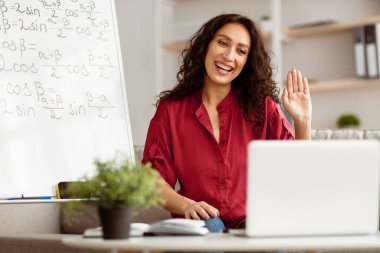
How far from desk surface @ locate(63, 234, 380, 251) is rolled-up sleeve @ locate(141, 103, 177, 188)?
30.8 inches

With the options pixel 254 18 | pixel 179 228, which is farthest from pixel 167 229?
pixel 254 18

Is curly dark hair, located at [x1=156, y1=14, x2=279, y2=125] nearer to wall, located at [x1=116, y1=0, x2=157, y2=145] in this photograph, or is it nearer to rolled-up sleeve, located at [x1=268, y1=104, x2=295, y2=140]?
rolled-up sleeve, located at [x1=268, y1=104, x2=295, y2=140]

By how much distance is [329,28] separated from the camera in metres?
3.84

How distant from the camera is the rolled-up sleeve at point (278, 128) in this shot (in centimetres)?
217

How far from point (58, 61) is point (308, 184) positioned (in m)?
1.63

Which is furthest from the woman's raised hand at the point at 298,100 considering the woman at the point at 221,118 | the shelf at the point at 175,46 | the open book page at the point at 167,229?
the shelf at the point at 175,46

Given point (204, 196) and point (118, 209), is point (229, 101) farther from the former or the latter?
point (118, 209)

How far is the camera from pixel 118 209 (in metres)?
1.37

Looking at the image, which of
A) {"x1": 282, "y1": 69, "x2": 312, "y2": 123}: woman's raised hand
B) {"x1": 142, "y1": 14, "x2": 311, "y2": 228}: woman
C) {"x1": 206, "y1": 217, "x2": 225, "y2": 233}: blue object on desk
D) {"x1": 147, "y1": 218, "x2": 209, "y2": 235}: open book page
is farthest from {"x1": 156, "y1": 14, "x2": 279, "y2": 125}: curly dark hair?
{"x1": 147, "y1": 218, "x2": 209, "y2": 235}: open book page

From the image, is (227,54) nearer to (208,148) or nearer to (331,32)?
(208,148)

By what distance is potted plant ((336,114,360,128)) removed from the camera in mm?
3826

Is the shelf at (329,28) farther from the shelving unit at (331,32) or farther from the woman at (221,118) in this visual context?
the woman at (221,118)

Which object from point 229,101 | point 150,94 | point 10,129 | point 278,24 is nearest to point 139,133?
point 150,94

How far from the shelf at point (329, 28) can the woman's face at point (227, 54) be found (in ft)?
5.46
